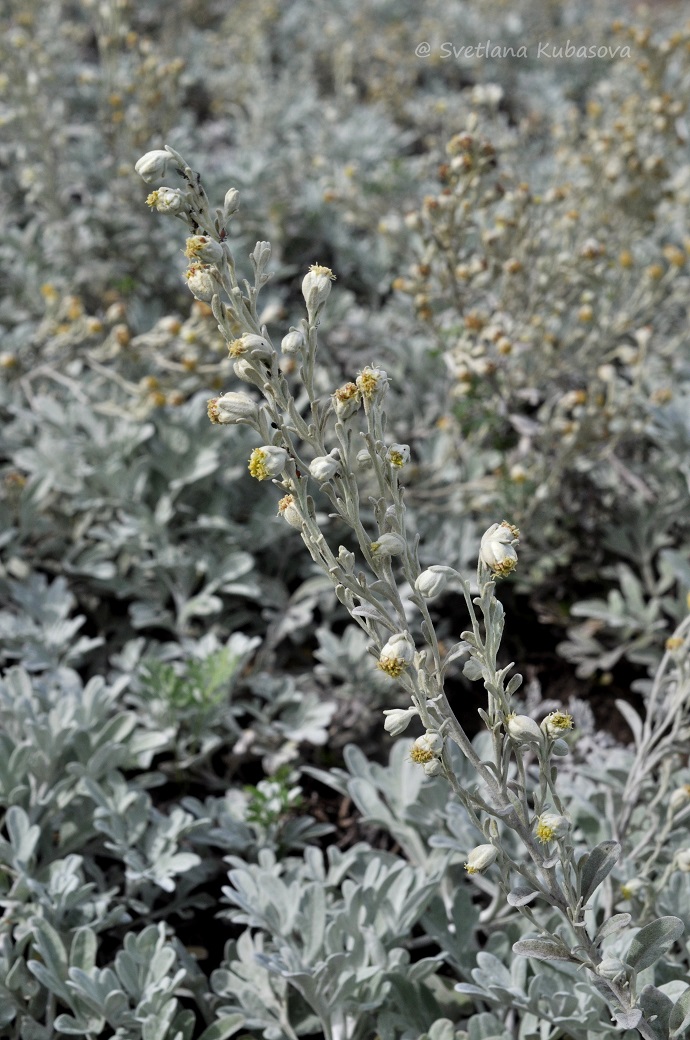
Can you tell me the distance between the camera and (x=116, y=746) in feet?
7.38

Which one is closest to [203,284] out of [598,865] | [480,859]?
[480,859]

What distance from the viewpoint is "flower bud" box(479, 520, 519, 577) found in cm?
139

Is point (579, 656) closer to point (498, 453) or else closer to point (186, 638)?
point (498, 453)

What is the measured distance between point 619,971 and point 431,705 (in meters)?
0.51

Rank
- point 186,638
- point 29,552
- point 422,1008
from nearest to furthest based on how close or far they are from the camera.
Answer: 1. point 422,1008
2. point 186,638
3. point 29,552

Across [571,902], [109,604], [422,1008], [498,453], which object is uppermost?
[498,453]

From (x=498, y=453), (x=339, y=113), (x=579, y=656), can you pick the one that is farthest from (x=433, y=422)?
(x=339, y=113)

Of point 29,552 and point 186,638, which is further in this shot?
point 29,552

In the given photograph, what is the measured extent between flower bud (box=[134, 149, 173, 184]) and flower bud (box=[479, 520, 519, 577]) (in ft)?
2.38

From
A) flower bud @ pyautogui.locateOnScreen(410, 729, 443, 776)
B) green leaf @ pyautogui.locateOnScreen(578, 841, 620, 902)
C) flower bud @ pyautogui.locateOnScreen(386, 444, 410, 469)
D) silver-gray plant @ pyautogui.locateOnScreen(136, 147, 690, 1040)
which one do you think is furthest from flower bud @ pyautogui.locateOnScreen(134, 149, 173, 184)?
green leaf @ pyautogui.locateOnScreen(578, 841, 620, 902)

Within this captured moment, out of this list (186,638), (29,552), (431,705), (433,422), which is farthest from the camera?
(433,422)

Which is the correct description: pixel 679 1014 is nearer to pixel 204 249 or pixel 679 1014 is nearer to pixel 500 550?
pixel 500 550

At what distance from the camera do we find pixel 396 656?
138 cm

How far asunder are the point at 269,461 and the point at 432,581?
0.29 metres
